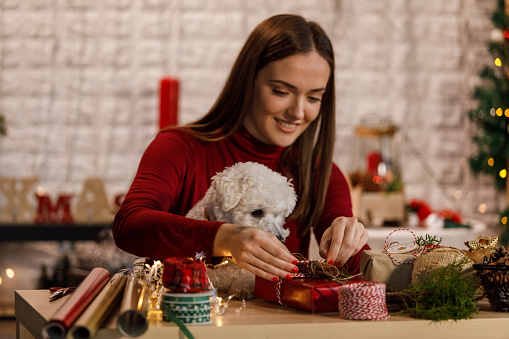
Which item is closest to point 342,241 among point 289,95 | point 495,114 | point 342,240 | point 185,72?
point 342,240

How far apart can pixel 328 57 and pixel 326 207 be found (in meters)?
0.37

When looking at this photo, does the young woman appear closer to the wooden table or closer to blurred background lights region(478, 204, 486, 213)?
the wooden table

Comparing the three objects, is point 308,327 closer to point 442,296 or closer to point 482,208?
point 442,296

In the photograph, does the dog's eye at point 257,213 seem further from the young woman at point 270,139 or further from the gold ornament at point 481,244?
the gold ornament at point 481,244

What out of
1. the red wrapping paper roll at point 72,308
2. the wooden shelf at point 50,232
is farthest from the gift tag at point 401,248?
the wooden shelf at point 50,232

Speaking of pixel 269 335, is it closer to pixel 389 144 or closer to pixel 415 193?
pixel 389 144

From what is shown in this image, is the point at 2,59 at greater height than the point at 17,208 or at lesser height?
greater

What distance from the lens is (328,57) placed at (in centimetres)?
157

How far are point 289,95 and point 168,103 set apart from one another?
1684 millimetres

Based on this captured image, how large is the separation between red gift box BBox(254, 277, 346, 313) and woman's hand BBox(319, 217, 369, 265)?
0.12m

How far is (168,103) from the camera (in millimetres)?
3092

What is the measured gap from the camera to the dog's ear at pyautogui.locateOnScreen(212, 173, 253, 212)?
1.15 meters

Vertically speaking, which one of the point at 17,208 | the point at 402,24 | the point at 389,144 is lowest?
the point at 17,208

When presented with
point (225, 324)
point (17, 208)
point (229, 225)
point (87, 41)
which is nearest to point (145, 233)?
point (229, 225)
